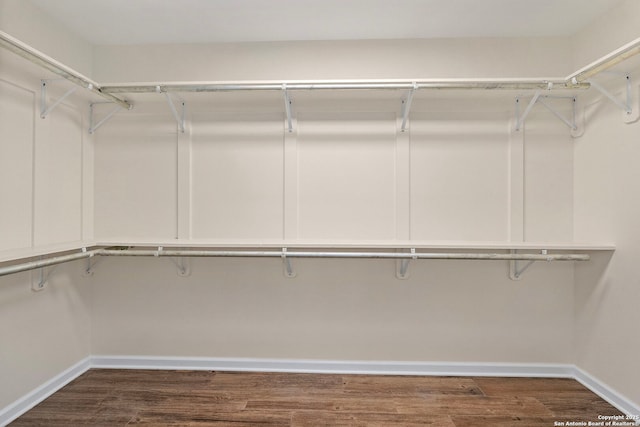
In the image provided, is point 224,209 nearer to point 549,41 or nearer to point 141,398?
point 141,398

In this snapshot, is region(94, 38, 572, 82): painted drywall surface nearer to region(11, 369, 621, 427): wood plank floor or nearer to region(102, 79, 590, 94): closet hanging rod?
region(102, 79, 590, 94): closet hanging rod

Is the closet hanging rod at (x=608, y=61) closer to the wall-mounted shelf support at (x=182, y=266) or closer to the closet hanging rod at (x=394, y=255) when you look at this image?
the closet hanging rod at (x=394, y=255)

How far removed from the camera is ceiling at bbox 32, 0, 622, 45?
6.91ft

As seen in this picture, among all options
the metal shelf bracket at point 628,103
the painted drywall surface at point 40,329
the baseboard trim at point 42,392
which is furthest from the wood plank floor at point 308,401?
the metal shelf bracket at point 628,103

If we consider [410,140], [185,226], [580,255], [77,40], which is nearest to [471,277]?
[580,255]

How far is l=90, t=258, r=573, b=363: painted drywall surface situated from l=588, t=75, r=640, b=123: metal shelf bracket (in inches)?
42.8

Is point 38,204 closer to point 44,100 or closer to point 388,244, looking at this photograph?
point 44,100

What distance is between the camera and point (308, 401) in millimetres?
2135

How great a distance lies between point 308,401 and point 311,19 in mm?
2521

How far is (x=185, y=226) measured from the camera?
8.35ft

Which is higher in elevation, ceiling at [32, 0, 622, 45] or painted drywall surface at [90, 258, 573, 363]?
ceiling at [32, 0, 622, 45]

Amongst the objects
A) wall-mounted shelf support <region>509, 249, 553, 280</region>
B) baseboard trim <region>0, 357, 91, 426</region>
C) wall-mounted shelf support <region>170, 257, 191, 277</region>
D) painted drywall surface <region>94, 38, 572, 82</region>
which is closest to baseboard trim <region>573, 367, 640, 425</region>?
wall-mounted shelf support <region>509, 249, 553, 280</region>

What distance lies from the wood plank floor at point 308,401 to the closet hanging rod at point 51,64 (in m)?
2.02

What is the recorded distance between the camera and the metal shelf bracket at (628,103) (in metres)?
1.97
